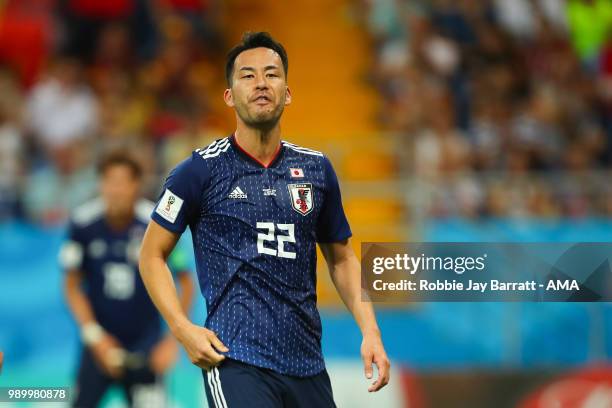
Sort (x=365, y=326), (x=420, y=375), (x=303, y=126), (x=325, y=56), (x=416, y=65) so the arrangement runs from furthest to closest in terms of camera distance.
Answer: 1. (x=325, y=56)
2. (x=303, y=126)
3. (x=416, y=65)
4. (x=420, y=375)
5. (x=365, y=326)

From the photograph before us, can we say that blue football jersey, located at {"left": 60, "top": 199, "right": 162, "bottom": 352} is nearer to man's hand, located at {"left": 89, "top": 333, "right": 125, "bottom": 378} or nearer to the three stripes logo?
man's hand, located at {"left": 89, "top": 333, "right": 125, "bottom": 378}

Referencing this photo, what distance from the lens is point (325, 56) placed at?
15305 millimetres

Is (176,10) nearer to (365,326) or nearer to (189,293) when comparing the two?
(189,293)

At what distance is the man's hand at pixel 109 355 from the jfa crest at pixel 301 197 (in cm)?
330

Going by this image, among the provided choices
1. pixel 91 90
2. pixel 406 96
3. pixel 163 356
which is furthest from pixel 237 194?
pixel 406 96

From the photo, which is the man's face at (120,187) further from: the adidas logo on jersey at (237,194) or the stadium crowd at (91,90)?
the adidas logo on jersey at (237,194)

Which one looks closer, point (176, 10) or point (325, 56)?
point (176, 10)

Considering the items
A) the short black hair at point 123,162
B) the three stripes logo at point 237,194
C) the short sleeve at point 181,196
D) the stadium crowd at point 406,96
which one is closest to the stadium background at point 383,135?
the stadium crowd at point 406,96

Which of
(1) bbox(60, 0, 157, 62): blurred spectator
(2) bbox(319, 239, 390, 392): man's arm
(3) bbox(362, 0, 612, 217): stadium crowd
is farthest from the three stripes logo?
(1) bbox(60, 0, 157, 62): blurred spectator

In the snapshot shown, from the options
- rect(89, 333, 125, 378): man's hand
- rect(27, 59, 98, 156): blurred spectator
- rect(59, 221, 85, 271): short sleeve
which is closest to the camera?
rect(89, 333, 125, 378): man's hand

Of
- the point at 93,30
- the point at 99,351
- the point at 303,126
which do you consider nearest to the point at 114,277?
the point at 99,351

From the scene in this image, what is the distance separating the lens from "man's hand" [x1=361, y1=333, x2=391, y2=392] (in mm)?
4527

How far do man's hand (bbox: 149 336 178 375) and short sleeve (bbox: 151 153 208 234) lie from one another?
3.25 metres

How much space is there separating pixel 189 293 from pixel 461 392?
2.26 meters
